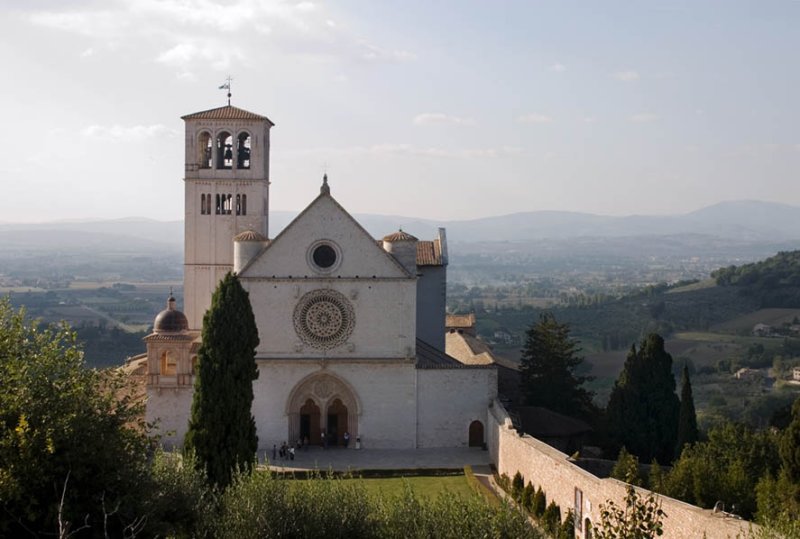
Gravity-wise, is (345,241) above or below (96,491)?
above

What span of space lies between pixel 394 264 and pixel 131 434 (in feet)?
59.6

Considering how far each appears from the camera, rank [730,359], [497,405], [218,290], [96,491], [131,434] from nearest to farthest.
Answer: [96,491] → [131,434] → [218,290] → [497,405] → [730,359]

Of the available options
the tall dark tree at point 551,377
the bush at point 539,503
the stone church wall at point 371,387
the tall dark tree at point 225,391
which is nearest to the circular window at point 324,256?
the stone church wall at point 371,387

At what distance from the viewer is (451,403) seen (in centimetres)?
3853

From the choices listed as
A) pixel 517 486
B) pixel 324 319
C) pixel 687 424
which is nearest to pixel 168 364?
pixel 324 319

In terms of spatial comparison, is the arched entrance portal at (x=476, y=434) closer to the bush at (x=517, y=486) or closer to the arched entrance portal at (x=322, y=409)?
the arched entrance portal at (x=322, y=409)

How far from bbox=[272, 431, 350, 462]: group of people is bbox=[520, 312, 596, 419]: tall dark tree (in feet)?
28.9

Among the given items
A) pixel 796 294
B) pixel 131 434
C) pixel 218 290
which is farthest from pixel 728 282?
pixel 131 434

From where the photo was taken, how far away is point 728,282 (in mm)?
132625

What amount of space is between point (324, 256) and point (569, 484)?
54.8 feet

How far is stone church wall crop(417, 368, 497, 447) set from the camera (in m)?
38.4

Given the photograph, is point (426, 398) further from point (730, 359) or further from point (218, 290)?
point (730, 359)

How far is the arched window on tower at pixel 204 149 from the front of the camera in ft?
142

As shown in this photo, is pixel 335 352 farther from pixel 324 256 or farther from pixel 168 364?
pixel 168 364
